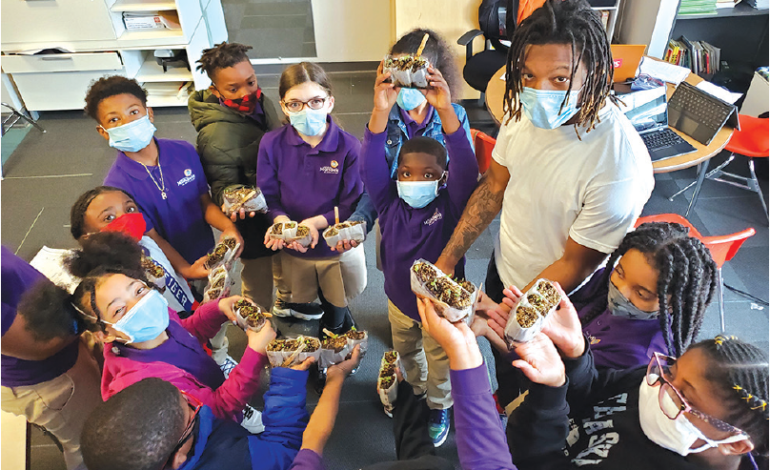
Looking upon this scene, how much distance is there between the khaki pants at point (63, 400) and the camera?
164 centimetres

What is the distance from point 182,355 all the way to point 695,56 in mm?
4656

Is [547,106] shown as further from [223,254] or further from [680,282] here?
[223,254]

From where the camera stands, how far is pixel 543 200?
152cm

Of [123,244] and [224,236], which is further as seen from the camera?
[224,236]

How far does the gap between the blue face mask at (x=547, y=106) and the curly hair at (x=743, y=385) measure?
2.41 feet

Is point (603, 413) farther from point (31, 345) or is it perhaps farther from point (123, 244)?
point (31, 345)

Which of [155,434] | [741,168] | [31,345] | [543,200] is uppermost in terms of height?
[543,200]

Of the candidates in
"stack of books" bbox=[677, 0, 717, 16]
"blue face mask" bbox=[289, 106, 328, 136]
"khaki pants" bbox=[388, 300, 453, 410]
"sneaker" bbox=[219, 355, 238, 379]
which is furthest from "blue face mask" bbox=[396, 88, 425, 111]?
"stack of books" bbox=[677, 0, 717, 16]

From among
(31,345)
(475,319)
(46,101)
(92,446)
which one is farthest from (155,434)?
(46,101)

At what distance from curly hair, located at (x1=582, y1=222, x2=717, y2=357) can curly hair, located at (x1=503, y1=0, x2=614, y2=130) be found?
0.41 meters

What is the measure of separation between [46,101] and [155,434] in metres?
4.90

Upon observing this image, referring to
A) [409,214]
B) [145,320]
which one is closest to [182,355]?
[145,320]

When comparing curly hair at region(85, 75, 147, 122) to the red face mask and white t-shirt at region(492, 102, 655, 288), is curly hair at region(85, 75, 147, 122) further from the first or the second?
white t-shirt at region(492, 102, 655, 288)

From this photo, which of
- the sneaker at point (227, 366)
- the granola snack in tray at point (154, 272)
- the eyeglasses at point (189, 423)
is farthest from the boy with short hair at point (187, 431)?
the sneaker at point (227, 366)
